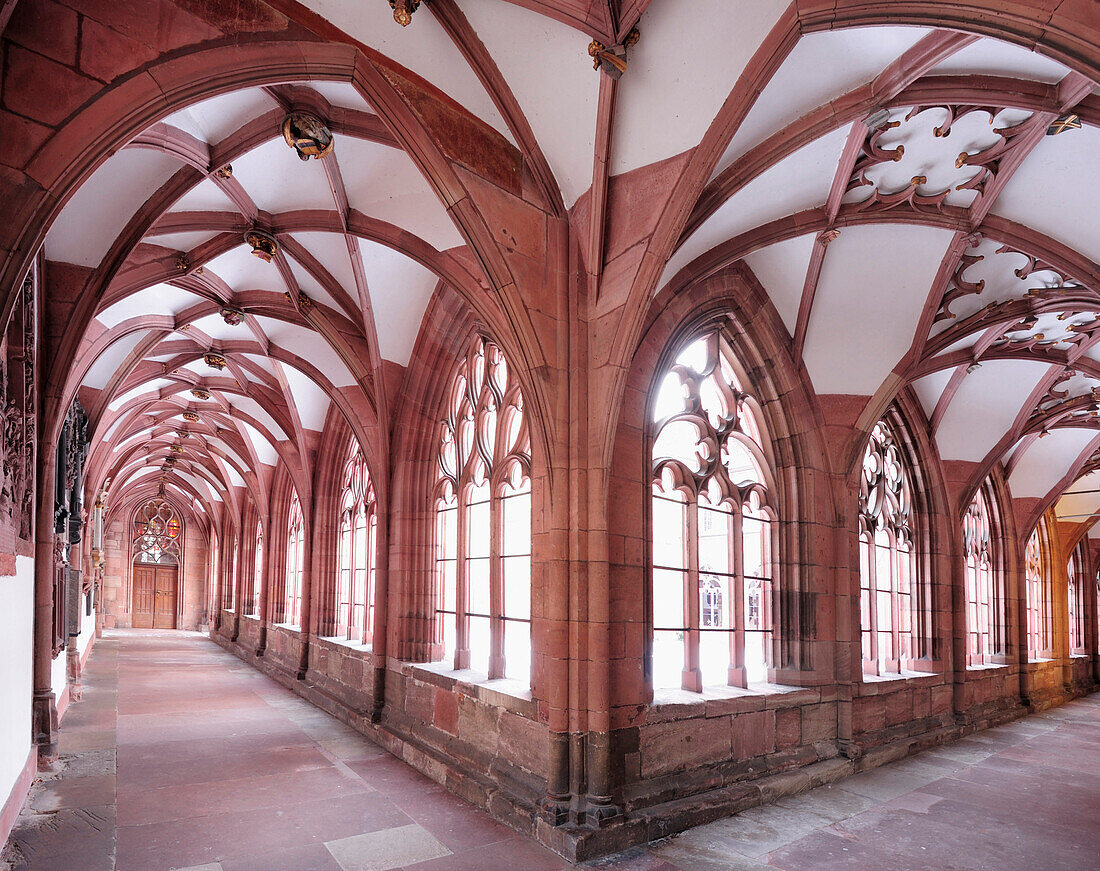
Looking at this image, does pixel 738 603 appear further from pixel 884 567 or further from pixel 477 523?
pixel 884 567

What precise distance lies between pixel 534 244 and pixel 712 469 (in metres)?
2.61

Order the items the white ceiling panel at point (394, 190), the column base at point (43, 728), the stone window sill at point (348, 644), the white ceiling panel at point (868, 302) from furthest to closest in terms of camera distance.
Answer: the stone window sill at point (348, 644) < the white ceiling panel at point (868, 302) < the column base at point (43, 728) < the white ceiling panel at point (394, 190)

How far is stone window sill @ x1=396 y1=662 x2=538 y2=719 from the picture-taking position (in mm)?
5379

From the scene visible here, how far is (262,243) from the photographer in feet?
22.1

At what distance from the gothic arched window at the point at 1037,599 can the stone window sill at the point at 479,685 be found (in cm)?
1102

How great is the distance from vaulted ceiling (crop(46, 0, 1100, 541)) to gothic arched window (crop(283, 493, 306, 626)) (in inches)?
216

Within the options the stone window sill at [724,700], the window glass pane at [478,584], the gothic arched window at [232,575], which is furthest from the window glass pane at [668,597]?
the gothic arched window at [232,575]

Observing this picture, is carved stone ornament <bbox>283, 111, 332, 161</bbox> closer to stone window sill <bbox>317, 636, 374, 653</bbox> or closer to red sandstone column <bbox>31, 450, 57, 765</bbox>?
red sandstone column <bbox>31, 450, 57, 765</bbox>

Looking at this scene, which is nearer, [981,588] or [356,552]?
[356,552]

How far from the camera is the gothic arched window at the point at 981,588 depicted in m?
10.8

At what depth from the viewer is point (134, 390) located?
41.4 ft

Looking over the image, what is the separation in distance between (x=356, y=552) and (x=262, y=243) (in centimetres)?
516

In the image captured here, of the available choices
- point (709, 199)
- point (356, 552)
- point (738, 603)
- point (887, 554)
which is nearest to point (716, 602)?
point (738, 603)

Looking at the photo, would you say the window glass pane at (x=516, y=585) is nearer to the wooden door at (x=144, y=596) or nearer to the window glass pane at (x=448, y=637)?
the window glass pane at (x=448, y=637)
